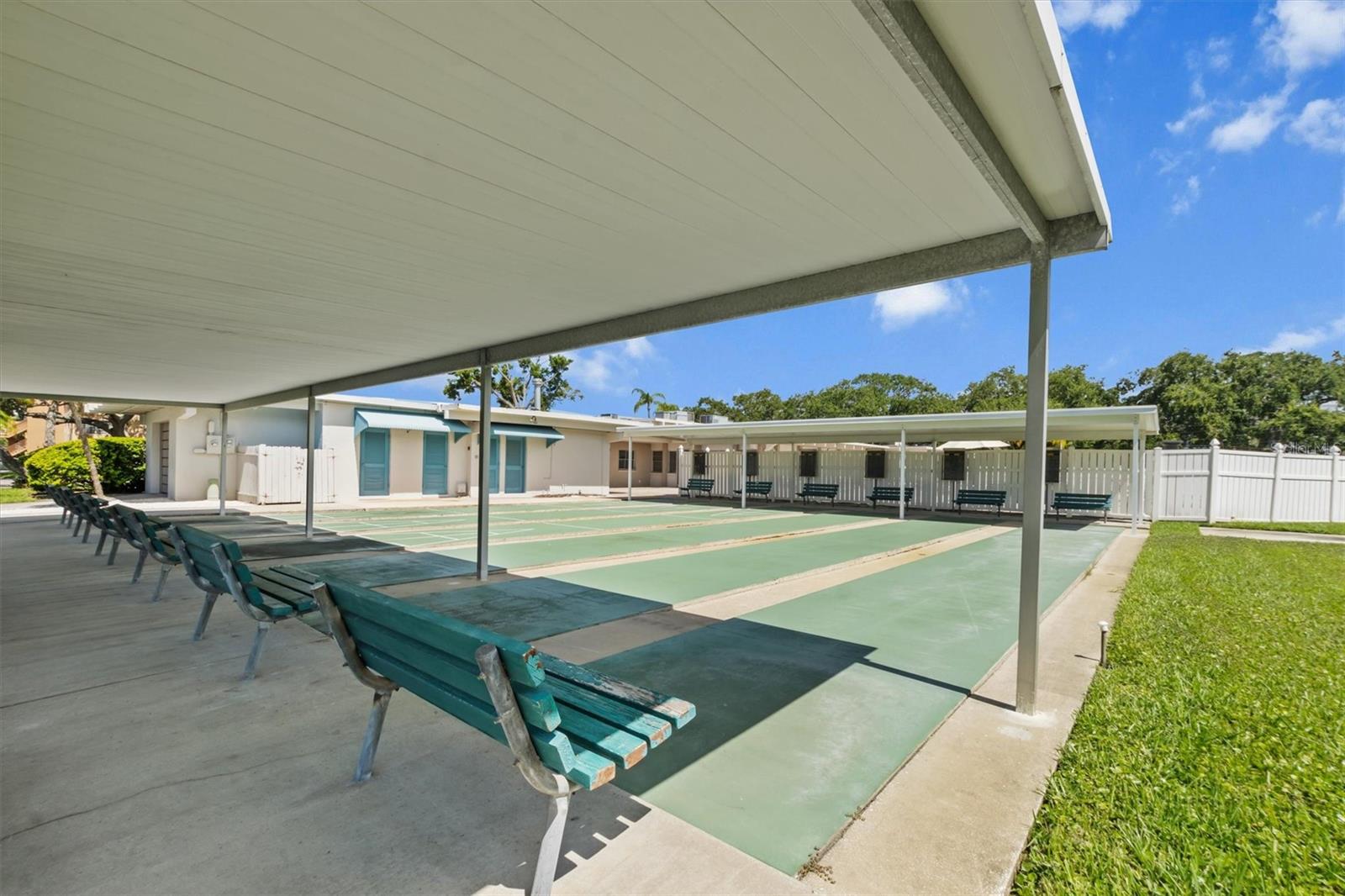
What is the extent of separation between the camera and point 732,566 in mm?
8781

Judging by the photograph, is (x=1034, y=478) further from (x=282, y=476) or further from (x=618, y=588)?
(x=282, y=476)

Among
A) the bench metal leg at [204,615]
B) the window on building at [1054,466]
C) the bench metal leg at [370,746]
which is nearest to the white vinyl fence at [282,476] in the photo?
the bench metal leg at [204,615]

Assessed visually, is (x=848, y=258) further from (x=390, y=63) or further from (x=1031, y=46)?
(x=390, y=63)

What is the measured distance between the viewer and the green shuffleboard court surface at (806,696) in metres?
2.62

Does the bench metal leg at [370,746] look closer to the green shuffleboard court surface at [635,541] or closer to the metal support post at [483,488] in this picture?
the metal support post at [483,488]

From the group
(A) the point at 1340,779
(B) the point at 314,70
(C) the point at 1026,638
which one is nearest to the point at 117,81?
(B) the point at 314,70

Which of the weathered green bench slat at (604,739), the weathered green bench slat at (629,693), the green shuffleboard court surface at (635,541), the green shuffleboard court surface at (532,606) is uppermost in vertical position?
the weathered green bench slat at (604,739)

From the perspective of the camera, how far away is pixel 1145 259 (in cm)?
8925

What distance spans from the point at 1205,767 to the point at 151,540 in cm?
887

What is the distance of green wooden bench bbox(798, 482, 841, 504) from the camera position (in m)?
22.0

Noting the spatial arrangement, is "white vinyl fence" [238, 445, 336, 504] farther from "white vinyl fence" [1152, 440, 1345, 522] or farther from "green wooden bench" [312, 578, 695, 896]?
"white vinyl fence" [1152, 440, 1345, 522]

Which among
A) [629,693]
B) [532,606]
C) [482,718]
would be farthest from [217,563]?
[629,693]

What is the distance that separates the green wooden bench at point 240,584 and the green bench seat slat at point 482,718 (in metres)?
1.39

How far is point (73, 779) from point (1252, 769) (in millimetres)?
5697
